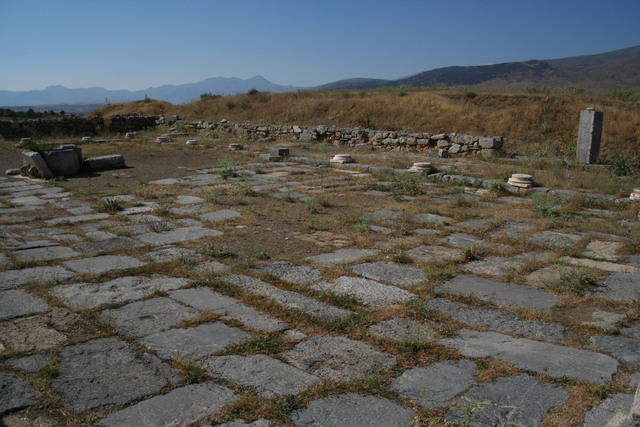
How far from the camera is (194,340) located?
3.88 metres

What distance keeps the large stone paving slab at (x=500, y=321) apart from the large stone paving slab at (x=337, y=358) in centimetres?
101

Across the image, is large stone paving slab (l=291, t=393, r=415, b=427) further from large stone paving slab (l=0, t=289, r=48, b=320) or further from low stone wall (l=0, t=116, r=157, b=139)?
low stone wall (l=0, t=116, r=157, b=139)

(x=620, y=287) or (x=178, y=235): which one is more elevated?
(x=178, y=235)

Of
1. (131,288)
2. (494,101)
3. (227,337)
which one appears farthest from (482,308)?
(494,101)

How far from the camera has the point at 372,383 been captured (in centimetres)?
323

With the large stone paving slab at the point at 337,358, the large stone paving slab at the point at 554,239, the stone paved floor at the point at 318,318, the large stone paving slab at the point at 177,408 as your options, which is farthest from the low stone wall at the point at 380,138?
the large stone paving slab at the point at 177,408

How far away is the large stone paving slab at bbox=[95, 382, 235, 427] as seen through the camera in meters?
2.87

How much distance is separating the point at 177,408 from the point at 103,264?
314 cm

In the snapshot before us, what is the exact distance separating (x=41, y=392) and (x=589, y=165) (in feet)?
41.6

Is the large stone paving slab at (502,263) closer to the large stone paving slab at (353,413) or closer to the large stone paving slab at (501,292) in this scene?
the large stone paving slab at (501,292)

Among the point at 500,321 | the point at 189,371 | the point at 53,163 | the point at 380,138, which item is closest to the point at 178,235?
the point at 189,371

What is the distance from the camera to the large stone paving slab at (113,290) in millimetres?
4641

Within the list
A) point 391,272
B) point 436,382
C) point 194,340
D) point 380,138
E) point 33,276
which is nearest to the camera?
point 436,382

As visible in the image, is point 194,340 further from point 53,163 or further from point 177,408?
point 53,163
